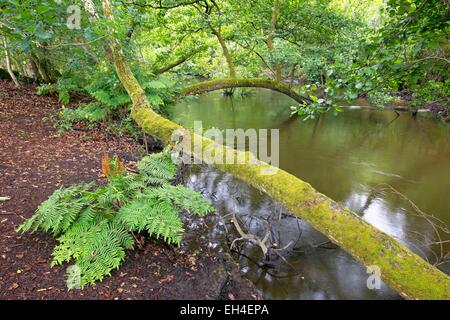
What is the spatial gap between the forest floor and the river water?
2.22 ft

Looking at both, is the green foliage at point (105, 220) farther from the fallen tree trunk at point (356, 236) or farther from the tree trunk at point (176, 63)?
the tree trunk at point (176, 63)

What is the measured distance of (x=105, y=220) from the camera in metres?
2.85

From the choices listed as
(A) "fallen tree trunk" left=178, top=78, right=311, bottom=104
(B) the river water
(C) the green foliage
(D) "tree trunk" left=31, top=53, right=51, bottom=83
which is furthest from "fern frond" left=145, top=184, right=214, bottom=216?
(D) "tree trunk" left=31, top=53, right=51, bottom=83

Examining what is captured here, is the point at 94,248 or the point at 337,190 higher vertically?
the point at 94,248

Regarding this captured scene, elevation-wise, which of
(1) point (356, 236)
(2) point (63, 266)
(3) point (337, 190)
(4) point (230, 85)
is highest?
(4) point (230, 85)

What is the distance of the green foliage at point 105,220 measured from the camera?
8.58 ft

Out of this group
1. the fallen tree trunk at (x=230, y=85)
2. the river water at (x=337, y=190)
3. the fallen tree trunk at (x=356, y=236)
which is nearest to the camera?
the fallen tree trunk at (x=356, y=236)

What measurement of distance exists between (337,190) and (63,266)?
18.7 feet

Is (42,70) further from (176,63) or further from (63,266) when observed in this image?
(63,266)

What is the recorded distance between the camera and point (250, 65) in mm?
12352

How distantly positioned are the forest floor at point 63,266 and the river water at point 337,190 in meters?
0.68

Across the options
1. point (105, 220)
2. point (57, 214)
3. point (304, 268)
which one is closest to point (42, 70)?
point (57, 214)

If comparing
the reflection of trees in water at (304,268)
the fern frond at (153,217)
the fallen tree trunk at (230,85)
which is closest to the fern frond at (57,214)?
the fern frond at (153,217)
